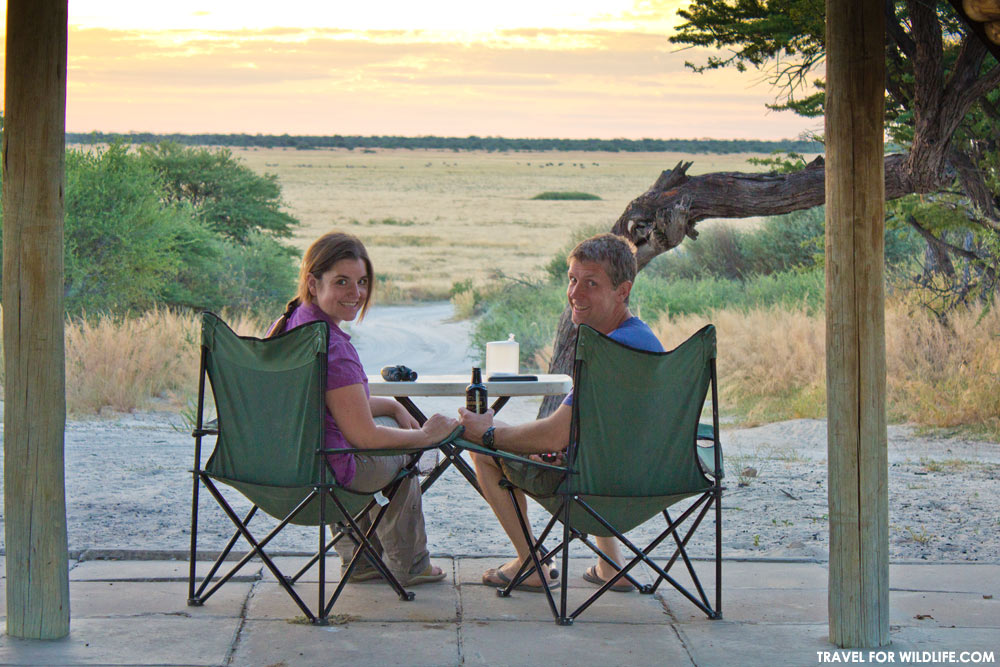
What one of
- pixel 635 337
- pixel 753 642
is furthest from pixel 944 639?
pixel 635 337

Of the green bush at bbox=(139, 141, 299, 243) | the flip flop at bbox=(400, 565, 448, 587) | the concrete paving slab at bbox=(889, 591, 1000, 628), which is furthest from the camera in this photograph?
the green bush at bbox=(139, 141, 299, 243)

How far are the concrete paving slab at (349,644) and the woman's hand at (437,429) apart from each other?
0.54m

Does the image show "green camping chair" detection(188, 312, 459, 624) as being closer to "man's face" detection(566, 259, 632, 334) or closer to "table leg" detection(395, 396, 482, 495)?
"table leg" detection(395, 396, 482, 495)

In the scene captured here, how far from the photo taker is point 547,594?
337cm

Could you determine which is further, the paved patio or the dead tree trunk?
the dead tree trunk

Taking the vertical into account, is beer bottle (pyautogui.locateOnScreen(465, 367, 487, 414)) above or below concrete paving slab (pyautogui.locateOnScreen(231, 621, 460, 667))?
above

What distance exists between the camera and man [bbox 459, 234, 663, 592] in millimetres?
3430

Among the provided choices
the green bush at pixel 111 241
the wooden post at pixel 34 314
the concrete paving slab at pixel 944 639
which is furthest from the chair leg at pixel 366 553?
the green bush at pixel 111 241

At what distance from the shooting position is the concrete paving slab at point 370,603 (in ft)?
11.1

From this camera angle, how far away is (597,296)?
356 centimetres

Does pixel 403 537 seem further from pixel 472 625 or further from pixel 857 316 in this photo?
pixel 857 316

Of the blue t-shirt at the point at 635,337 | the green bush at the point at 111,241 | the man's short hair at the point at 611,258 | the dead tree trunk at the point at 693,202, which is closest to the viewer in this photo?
the blue t-shirt at the point at 635,337

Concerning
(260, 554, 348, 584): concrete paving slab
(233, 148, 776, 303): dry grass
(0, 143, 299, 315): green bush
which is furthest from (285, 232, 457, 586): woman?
(233, 148, 776, 303): dry grass

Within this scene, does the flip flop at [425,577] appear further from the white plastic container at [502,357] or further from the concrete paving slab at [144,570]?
the white plastic container at [502,357]
